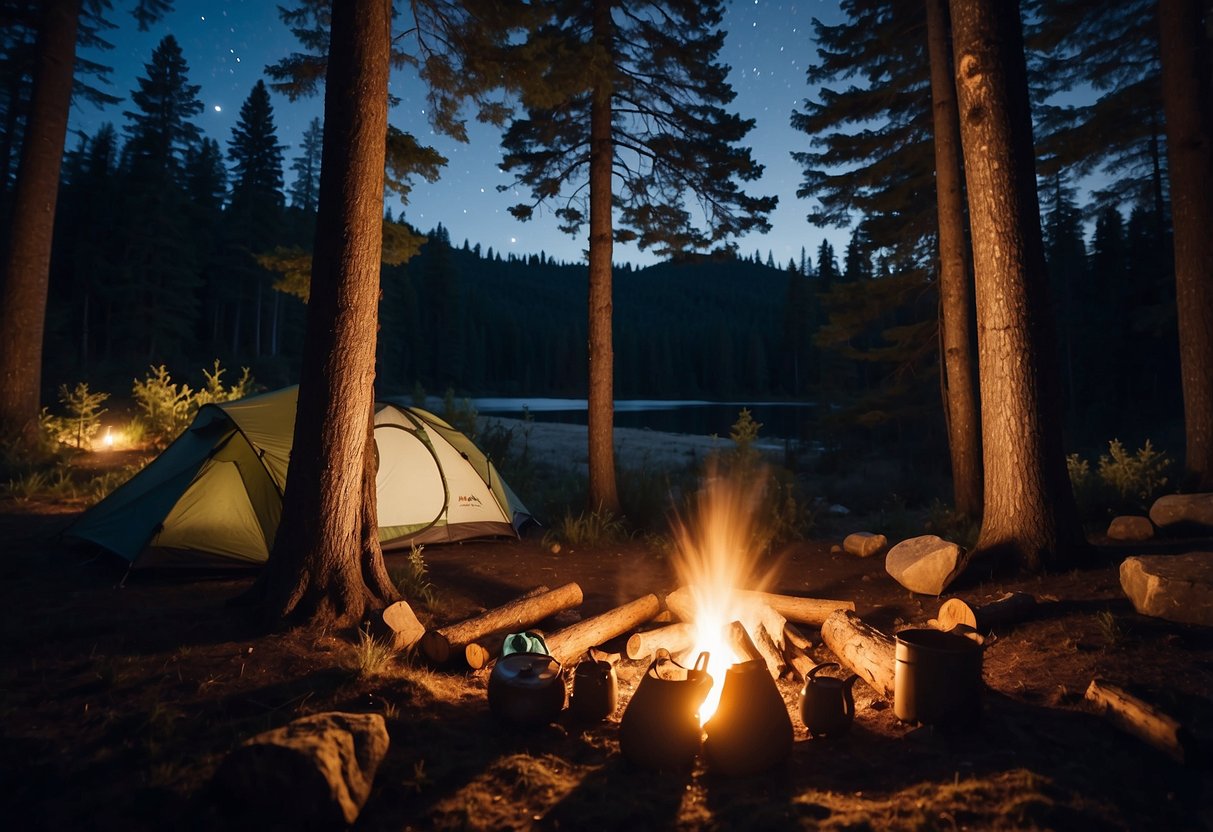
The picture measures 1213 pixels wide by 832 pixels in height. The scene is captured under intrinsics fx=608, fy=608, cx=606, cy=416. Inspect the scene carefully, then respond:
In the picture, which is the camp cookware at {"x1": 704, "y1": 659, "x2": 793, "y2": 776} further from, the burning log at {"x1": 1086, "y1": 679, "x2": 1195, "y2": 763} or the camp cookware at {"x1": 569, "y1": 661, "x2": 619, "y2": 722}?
the burning log at {"x1": 1086, "y1": 679, "x2": 1195, "y2": 763}

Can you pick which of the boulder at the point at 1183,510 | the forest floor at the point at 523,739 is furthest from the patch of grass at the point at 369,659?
the boulder at the point at 1183,510

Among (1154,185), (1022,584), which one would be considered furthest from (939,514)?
(1154,185)

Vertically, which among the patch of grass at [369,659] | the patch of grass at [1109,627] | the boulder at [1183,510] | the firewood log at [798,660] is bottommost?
the firewood log at [798,660]

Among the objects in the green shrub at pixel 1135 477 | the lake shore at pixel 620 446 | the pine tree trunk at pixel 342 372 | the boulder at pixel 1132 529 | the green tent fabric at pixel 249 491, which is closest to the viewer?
the pine tree trunk at pixel 342 372

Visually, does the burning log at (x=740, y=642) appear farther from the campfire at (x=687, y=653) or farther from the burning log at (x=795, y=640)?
the burning log at (x=795, y=640)

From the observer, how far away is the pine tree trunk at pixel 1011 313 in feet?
17.6

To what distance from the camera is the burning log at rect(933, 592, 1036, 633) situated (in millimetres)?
4254

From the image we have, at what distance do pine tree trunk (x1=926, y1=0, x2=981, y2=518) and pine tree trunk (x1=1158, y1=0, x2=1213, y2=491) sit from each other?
2.33 m

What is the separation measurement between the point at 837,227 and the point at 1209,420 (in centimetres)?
649

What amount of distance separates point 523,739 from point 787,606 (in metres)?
2.63

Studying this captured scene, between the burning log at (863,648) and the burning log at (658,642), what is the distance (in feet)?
3.23

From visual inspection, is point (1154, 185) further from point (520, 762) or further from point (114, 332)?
point (114, 332)

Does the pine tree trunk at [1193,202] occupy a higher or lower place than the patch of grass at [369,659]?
higher

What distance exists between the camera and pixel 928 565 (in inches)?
213
